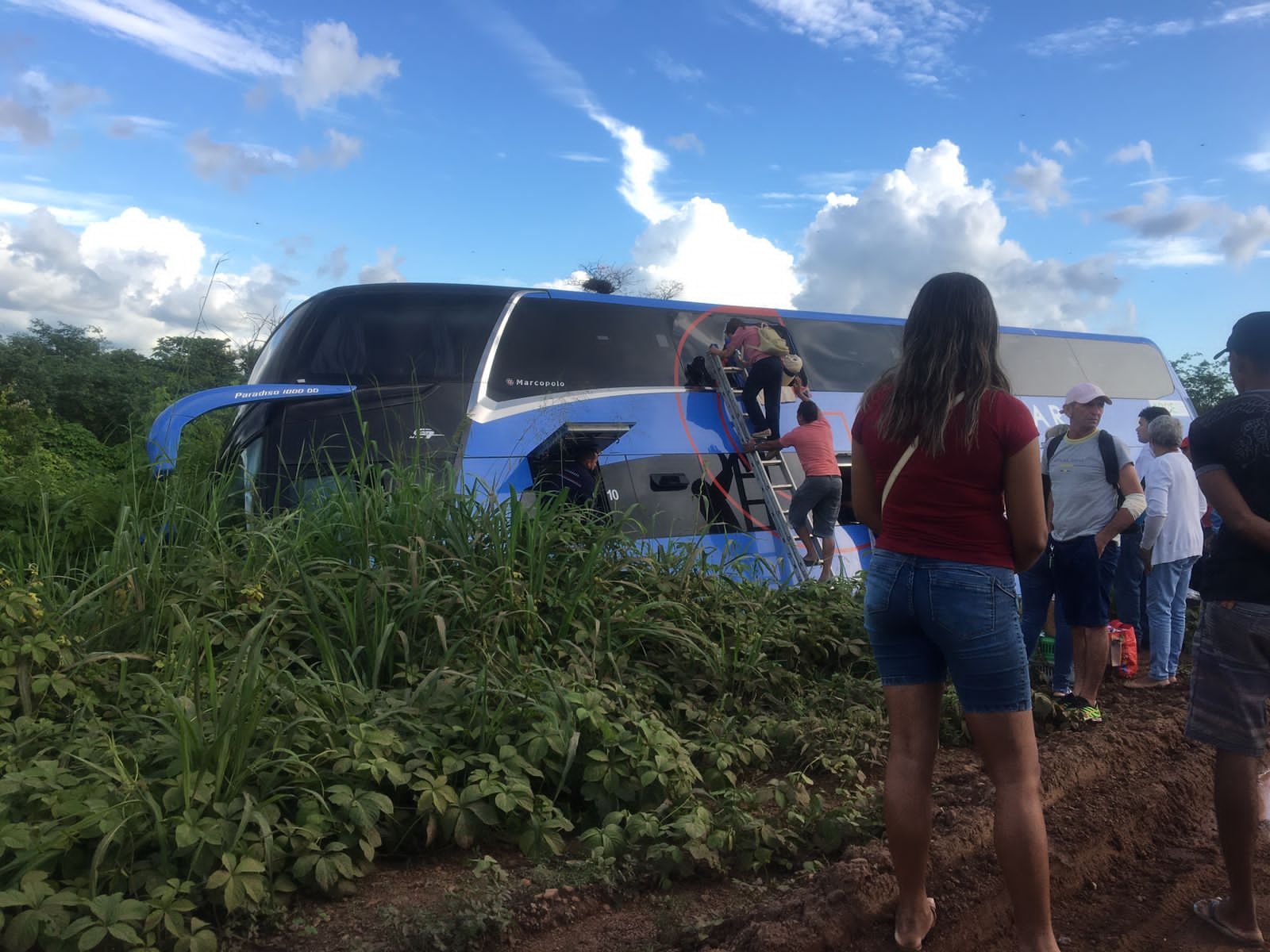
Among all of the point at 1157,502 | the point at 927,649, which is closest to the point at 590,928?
the point at 927,649

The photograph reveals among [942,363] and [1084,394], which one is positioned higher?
[1084,394]

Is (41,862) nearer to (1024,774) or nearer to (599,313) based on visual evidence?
(1024,774)

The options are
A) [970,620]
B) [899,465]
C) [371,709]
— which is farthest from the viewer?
[371,709]

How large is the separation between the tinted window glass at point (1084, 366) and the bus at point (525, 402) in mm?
3328

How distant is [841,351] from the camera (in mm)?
10414

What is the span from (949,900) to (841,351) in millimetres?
7950

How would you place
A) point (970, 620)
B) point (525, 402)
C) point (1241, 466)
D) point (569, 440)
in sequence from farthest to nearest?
A: point (525, 402), point (569, 440), point (1241, 466), point (970, 620)

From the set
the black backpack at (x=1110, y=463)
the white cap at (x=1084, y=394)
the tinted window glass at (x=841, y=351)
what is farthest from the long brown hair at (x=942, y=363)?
the tinted window glass at (x=841, y=351)

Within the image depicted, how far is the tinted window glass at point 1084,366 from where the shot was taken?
11953 millimetres

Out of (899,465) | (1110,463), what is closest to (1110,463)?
(1110,463)

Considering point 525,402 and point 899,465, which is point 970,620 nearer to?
point 899,465

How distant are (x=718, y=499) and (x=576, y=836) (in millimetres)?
5056

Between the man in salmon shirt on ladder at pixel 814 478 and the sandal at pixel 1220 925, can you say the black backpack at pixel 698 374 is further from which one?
the sandal at pixel 1220 925

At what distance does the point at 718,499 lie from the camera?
27.4ft
